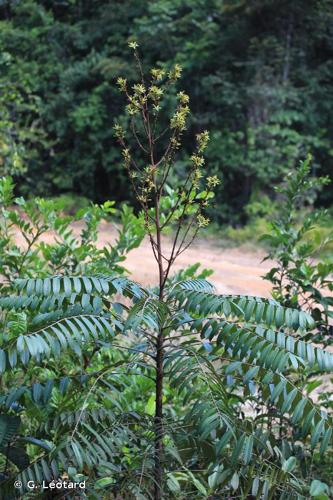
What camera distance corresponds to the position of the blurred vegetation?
1346cm

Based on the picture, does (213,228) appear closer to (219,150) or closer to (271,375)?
(219,150)

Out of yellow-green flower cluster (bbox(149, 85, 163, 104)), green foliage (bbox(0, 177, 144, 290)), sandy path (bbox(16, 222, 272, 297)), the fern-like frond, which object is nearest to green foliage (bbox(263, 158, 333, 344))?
green foliage (bbox(0, 177, 144, 290))

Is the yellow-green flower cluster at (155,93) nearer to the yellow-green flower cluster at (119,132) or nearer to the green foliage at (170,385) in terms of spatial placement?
the yellow-green flower cluster at (119,132)

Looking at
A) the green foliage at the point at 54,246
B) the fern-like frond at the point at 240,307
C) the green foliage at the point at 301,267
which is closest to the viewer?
the fern-like frond at the point at 240,307

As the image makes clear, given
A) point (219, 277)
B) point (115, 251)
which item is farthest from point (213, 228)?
point (115, 251)

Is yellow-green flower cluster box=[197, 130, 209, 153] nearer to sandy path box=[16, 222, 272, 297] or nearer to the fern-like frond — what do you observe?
the fern-like frond

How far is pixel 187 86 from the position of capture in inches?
586

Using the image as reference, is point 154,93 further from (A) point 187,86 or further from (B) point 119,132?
(A) point 187,86

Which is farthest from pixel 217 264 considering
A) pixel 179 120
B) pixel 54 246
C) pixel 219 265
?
pixel 179 120

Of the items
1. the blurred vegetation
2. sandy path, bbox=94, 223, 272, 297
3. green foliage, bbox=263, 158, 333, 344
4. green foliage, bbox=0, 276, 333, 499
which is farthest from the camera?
the blurred vegetation

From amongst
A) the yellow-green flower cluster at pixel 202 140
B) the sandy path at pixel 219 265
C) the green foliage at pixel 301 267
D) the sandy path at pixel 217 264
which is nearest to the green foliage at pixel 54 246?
the green foliage at pixel 301 267

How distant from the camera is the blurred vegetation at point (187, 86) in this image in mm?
13461

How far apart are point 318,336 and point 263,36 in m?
11.4

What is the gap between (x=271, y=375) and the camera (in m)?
2.13
